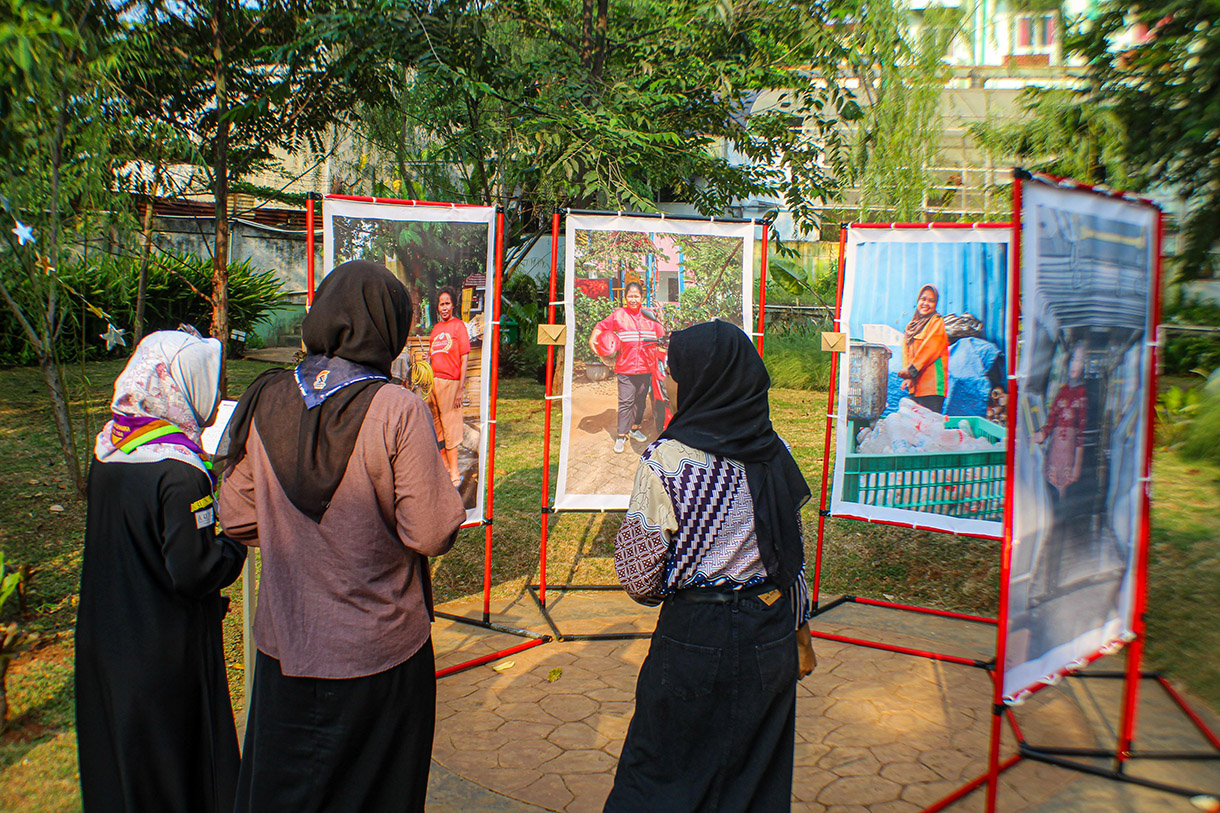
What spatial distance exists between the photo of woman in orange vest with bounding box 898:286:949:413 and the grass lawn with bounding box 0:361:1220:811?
167cm

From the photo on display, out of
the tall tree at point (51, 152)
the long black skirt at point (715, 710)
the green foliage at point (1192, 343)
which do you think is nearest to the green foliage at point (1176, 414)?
the green foliage at point (1192, 343)

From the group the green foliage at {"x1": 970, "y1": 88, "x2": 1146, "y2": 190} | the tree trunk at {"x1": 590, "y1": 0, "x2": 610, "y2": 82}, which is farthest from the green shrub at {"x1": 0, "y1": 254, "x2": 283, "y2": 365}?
the green foliage at {"x1": 970, "y1": 88, "x2": 1146, "y2": 190}

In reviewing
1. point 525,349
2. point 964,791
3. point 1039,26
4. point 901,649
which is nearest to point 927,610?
point 901,649

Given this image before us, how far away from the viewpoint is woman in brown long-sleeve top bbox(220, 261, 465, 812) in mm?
2109

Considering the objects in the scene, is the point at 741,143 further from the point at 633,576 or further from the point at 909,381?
the point at 633,576

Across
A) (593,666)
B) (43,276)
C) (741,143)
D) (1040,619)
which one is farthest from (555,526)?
(741,143)

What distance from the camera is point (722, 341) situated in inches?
89.0

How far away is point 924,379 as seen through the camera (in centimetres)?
471

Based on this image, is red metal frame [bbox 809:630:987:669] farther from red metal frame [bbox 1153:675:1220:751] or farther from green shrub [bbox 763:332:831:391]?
green shrub [bbox 763:332:831:391]

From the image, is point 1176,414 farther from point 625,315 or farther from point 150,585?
point 150,585

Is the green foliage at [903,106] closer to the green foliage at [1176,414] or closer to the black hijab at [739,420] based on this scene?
the green foliage at [1176,414]

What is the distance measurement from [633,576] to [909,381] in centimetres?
298

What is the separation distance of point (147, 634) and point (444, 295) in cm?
227

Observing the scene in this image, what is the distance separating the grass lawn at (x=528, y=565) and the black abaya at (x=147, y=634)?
990 millimetres
